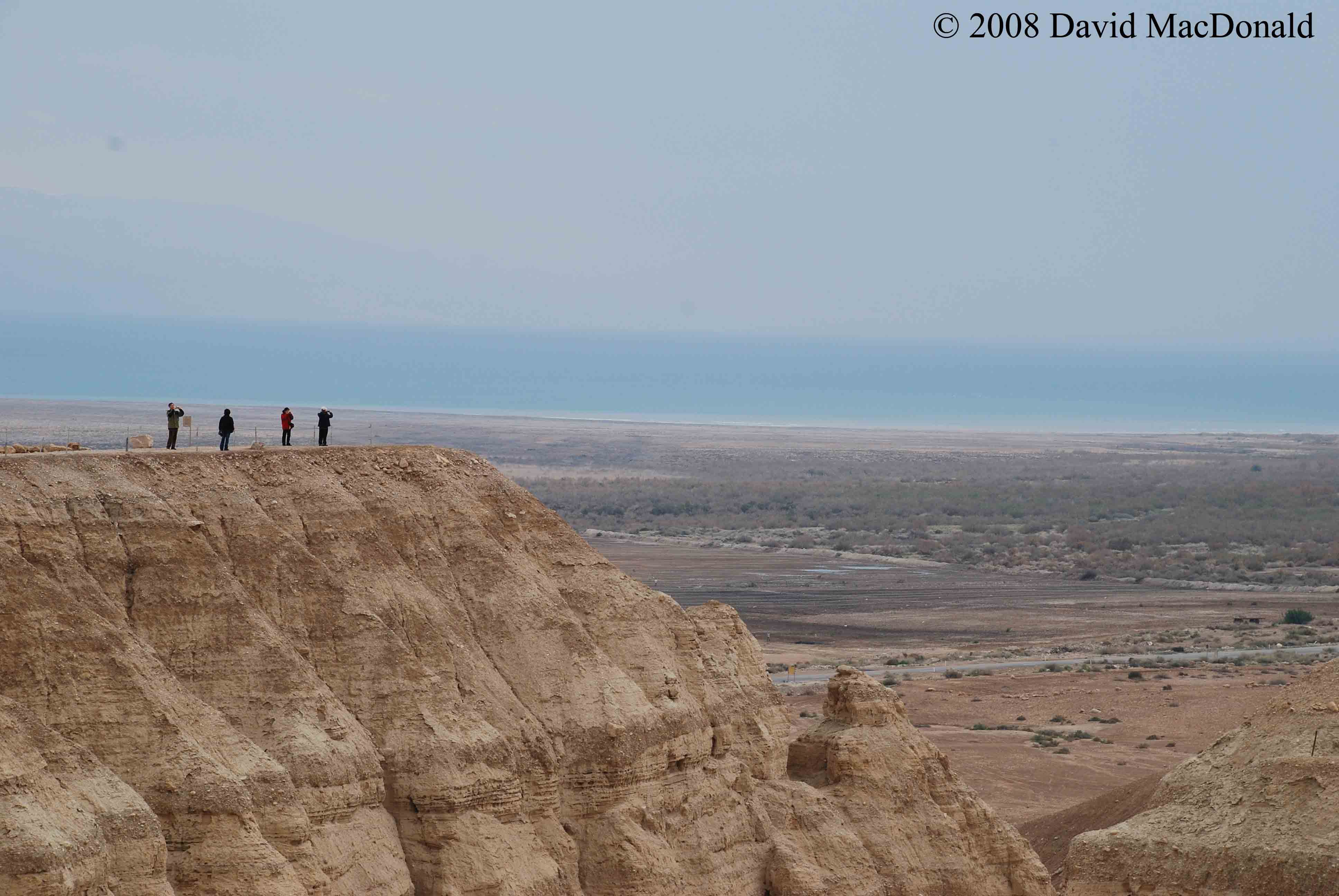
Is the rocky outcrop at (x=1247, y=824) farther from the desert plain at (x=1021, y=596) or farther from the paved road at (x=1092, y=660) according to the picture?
the paved road at (x=1092, y=660)

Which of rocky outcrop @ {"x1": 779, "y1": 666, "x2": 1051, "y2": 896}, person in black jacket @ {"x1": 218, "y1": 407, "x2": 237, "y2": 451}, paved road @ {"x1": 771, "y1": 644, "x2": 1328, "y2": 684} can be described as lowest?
paved road @ {"x1": 771, "y1": 644, "x2": 1328, "y2": 684}

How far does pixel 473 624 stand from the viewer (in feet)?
99.6

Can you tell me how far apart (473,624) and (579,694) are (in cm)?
184

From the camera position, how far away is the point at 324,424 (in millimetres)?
36094

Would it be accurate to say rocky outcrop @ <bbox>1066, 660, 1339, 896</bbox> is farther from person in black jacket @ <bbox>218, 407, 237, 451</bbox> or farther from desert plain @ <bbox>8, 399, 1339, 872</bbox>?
desert plain @ <bbox>8, 399, 1339, 872</bbox>

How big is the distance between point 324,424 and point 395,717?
33.3 ft

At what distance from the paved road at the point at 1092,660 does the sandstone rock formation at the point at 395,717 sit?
4370cm

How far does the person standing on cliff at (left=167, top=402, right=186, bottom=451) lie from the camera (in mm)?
33375

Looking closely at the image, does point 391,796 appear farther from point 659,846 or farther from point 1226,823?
point 1226,823

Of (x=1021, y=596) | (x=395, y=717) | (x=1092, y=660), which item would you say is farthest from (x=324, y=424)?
(x=1021, y=596)

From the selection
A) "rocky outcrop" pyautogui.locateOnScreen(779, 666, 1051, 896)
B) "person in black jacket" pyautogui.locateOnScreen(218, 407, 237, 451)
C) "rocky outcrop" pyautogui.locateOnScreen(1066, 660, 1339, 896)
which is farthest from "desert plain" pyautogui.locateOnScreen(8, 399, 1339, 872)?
"rocky outcrop" pyautogui.locateOnScreen(1066, 660, 1339, 896)

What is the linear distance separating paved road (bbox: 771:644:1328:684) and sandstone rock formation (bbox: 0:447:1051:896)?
143 ft

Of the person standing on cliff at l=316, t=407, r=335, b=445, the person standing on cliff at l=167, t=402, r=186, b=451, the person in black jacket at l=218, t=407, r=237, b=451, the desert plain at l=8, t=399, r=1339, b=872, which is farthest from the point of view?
the desert plain at l=8, t=399, r=1339, b=872

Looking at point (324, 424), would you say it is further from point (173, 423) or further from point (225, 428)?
point (173, 423)
